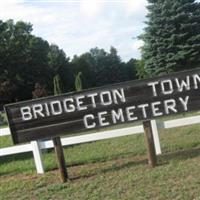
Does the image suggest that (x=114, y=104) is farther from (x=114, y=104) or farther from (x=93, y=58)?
(x=93, y=58)

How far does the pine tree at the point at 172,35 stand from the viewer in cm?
4212

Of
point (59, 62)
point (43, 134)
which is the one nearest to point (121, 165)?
point (43, 134)

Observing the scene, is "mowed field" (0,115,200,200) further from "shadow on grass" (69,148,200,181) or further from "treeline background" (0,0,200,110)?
"treeline background" (0,0,200,110)

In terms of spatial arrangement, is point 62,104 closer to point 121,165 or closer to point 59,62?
point 121,165

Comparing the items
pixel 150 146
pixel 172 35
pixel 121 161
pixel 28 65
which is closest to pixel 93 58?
pixel 28 65

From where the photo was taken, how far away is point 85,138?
31.2ft

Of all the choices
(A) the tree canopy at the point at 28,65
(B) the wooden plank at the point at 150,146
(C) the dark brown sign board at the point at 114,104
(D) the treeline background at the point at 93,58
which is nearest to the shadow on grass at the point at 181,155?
(B) the wooden plank at the point at 150,146

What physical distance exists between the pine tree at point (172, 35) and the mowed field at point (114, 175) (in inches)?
1226

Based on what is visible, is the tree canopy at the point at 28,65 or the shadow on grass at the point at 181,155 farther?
the tree canopy at the point at 28,65

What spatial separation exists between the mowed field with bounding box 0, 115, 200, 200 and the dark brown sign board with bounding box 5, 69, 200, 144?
0.83 metres

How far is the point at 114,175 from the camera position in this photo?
8.28m

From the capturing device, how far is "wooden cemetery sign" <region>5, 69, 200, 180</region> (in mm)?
Result: 8430

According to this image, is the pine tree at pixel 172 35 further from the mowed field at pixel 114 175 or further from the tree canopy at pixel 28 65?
the mowed field at pixel 114 175

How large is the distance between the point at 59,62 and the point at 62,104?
3111 inches
